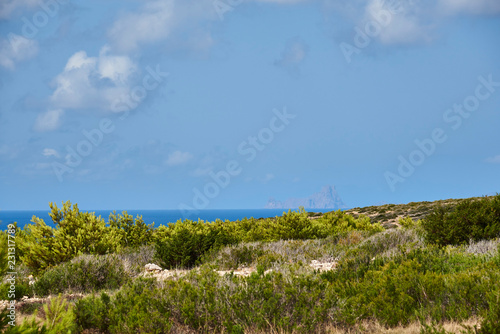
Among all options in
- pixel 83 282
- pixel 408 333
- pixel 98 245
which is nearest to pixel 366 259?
pixel 408 333

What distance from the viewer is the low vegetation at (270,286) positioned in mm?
5047

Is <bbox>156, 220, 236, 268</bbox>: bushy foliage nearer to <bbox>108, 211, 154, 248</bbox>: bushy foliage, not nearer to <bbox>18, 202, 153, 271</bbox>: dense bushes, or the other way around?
<bbox>18, 202, 153, 271</bbox>: dense bushes

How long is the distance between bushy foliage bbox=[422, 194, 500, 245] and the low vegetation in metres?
0.03

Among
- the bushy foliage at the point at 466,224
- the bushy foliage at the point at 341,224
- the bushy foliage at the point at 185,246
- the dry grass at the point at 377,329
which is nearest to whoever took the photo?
the dry grass at the point at 377,329

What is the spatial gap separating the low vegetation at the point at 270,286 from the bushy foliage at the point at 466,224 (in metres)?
0.03

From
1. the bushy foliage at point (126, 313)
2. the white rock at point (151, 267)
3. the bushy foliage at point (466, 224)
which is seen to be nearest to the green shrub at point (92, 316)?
the bushy foliage at point (126, 313)

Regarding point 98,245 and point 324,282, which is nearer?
point 324,282

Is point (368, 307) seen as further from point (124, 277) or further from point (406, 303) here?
point (124, 277)

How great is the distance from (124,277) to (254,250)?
3.32 metres

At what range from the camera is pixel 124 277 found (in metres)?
8.70

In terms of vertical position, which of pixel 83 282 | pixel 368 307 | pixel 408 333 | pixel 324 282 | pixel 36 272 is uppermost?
pixel 36 272

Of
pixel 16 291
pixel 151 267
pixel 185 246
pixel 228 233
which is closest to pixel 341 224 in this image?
pixel 228 233

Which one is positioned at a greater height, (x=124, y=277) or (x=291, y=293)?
(x=124, y=277)

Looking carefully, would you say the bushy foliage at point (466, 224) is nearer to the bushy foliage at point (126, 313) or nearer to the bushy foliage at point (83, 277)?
the bushy foliage at point (126, 313)
